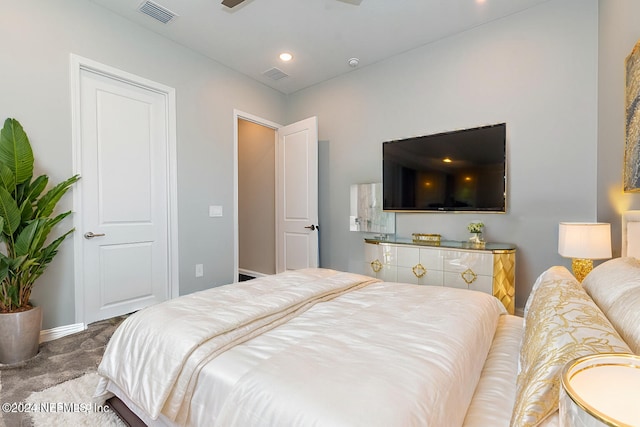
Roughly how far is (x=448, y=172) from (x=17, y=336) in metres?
3.73

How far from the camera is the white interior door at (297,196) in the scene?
3.81m

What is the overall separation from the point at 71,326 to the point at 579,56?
484 cm

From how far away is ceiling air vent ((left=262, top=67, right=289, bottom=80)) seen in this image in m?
3.81

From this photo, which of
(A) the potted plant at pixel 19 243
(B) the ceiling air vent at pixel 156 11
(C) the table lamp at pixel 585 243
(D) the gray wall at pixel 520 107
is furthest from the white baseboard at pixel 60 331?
(C) the table lamp at pixel 585 243

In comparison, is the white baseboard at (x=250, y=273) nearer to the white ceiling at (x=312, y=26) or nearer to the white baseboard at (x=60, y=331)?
the white baseboard at (x=60, y=331)

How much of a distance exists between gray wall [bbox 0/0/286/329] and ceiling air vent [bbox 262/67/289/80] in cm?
25

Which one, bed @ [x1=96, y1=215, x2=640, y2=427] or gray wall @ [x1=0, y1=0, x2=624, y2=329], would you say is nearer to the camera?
bed @ [x1=96, y1=215, x2=640, y2=427]

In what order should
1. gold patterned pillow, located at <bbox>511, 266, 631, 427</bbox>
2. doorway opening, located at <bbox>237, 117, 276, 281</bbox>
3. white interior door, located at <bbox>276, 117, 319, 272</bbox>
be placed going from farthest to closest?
1. doorway opening, located at <bbox>237, 117, 276, 281</bbox>
2. white interior door, located at <bbox>276, 117, 319, 272</bbox>
3. gold patterned pillow, located at <bbox>511, 266, 631, 427</bbox>

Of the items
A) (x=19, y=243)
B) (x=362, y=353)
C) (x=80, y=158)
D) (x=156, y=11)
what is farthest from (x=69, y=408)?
(x=156, y=11)

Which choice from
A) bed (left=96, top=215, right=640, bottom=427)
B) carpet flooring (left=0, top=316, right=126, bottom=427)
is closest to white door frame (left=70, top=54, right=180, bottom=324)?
carpet flooring (left=0, top=316, right=126, bottom=427)

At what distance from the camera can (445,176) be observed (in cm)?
310

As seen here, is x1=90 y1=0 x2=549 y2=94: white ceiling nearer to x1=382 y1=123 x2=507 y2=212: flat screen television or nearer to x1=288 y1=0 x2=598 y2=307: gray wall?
x1=288 y1=0 x2=598 y2=307: gray wall

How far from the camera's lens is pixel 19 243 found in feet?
6.53

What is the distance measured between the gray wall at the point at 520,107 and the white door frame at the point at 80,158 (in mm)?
2239
